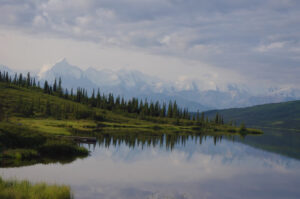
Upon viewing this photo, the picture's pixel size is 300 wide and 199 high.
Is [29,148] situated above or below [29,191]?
above

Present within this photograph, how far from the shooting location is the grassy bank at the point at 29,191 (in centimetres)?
2253

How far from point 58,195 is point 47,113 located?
12058cm

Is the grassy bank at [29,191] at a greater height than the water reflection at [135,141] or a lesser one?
greater

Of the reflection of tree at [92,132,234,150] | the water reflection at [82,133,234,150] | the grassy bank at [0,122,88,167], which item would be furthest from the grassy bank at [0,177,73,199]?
the reflection of tree at [92,132,234,150]

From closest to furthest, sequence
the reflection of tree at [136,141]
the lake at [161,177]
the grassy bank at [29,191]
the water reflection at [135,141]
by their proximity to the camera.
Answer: the grassy bank at [29,191]
the lake at [161,177]
the water reflection at [135,141]
the reflection of tree at [136,141]

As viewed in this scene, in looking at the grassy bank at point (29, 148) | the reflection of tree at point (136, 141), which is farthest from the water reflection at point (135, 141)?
the grassy bank at point (29, 148)

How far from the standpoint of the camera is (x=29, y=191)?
24.0 meters

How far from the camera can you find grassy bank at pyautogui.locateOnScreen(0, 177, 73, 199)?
22531 millimetres

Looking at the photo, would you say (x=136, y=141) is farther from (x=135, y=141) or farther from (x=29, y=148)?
(x=29, y=148)

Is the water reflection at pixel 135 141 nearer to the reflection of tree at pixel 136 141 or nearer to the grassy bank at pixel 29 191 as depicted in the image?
the reflection of tree at pixel 136 141

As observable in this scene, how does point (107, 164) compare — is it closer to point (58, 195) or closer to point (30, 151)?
point (30, 151)

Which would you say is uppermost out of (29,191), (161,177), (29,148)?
(29,148)

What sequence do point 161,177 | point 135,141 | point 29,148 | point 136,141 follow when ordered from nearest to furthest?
point 161,177 → point 29,148 → point 135,141 → point 136,141

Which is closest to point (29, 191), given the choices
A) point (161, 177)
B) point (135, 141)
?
point (161, 177)
